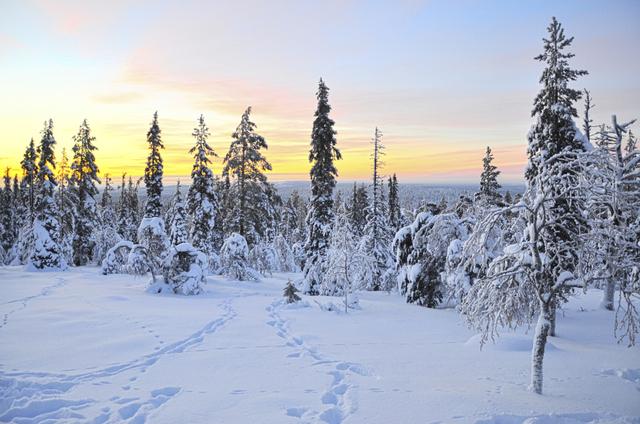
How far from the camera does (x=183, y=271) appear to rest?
19984mm

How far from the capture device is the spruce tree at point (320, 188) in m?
23.8

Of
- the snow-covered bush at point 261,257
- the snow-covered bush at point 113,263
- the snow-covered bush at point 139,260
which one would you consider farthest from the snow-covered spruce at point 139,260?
the snow-covered bush at point 261,257

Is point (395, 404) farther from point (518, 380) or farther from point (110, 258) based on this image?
point (110, 258)

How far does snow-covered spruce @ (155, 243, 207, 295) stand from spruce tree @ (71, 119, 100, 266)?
18.7 metres

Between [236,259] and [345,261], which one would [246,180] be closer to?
[236,259]

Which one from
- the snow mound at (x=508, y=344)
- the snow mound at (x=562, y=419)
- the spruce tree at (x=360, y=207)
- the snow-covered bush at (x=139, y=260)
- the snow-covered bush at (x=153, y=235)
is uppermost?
the spruce tree at (x=360, y=207)

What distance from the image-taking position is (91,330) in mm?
11531

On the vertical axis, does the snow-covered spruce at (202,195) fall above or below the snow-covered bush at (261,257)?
above

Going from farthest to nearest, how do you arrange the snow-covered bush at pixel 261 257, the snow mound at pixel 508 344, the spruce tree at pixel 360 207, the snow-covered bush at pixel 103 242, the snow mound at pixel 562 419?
the spruce tree at pixel 360 207
the snow-covered bush at pixel 103 242
the snow-covered bush at pixel 261 257
the snow mound at pixel 508 344
the snow mound at pixel 562 419

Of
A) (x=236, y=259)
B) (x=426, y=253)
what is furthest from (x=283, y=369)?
(x=236, y=259)

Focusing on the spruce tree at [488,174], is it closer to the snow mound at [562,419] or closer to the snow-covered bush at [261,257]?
the snow-covered bush at [261,257]

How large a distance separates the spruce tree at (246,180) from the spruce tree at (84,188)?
52.4ft

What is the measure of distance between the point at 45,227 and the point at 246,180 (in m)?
16.6

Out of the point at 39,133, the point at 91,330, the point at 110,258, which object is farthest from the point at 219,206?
the point at 91,330
